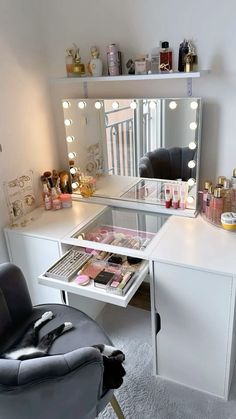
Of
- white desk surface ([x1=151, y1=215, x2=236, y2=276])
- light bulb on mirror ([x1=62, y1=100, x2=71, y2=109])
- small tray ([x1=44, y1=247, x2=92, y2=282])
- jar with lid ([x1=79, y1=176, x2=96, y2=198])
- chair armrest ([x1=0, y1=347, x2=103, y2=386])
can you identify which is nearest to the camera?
chair armrest ([x1=0, y1=347, x2=103, y2=386])

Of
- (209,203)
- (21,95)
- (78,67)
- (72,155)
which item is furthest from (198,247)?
(21,95)

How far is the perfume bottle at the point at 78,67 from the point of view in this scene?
1828 millimetres

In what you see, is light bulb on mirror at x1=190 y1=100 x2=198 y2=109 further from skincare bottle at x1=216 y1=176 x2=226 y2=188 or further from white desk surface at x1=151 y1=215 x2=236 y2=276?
white desk surface at x1=151 y1=215 x2=236 y2=276

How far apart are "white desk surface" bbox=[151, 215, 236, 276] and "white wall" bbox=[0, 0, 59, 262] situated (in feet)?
2.89

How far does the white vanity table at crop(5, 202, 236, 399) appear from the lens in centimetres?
142

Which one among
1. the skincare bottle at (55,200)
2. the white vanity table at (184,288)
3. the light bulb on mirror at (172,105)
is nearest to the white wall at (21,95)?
the skincare bottle at (55,200)

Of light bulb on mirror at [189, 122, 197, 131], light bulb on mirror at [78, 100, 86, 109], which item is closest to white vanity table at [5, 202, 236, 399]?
light bulb on mirror at [189, 122, 197, 131]

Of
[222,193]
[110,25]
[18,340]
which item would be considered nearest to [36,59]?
[110,25]

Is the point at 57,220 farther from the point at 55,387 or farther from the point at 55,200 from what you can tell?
the point at 55,387

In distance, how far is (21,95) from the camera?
1858mm

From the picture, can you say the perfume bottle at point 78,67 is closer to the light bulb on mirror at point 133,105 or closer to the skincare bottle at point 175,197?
the light bulb on mirror at point 133,105

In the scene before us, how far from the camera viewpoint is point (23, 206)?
1.98m

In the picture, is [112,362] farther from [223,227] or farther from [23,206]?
[23,206]

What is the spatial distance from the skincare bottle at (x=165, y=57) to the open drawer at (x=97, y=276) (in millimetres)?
933
